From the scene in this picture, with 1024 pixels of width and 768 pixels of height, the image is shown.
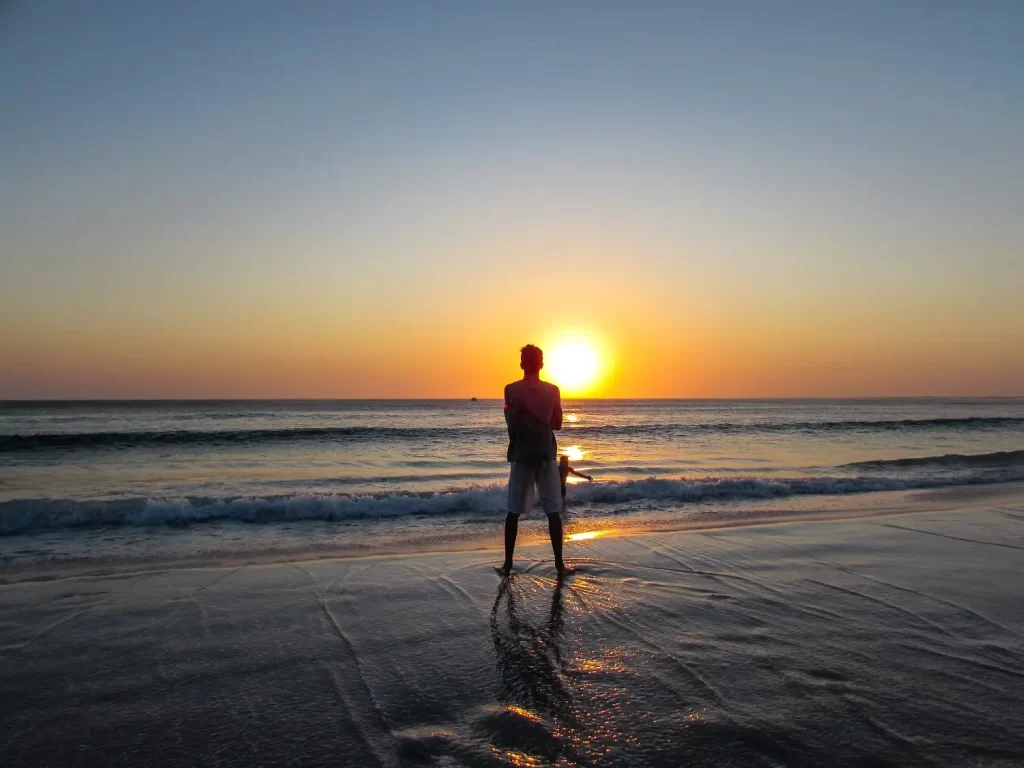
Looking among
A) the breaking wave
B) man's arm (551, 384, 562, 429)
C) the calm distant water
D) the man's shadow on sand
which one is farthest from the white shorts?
the breaking wave

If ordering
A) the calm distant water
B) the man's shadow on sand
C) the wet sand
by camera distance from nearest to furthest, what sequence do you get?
the wet sand → the man's shadow on sand → the calm distant water

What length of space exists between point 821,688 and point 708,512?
7.65 m

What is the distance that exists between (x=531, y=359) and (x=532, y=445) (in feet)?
2.89

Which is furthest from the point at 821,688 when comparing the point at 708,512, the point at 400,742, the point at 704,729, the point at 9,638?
the point at 708,512

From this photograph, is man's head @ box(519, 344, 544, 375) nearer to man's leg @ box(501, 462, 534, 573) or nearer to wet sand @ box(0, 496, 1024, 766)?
man's leg @ box(501, 462, 534, 573)

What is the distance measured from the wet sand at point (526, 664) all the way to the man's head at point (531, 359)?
6.83ft

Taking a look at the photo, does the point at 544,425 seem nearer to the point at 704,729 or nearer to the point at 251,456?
the point at 704,729

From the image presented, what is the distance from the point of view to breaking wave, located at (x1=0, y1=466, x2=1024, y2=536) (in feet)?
33.4

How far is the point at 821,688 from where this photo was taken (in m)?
3.52

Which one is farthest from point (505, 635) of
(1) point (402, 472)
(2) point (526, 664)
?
(1) point (402, 472)

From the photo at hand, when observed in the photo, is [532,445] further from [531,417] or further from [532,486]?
[532,486]

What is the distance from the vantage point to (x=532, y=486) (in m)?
6.66

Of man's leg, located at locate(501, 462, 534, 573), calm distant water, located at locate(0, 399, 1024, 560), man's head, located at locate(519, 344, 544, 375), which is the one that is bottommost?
calm distant water, located at locate(0, 399, 1024, 560)

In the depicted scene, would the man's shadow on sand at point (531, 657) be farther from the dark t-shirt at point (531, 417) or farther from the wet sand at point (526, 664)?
the dark t-shirt at point (531, 417)
